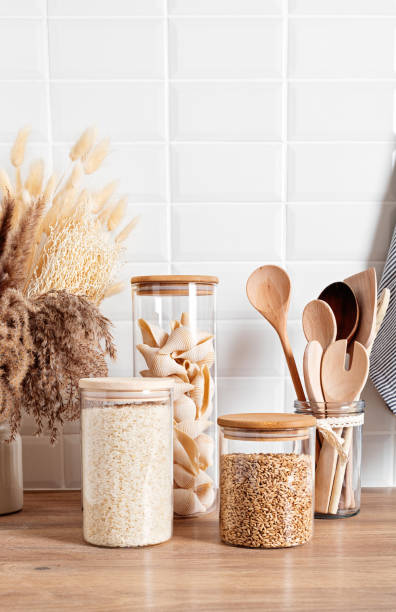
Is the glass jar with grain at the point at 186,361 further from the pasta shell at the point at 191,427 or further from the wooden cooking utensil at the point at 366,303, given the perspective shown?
the wooden cooking utensil at the point at 366,303

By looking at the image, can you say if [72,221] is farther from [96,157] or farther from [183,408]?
[183,408]

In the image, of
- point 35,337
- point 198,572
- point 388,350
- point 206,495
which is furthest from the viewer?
point 388,350

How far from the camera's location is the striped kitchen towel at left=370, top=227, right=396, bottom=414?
36.3 inches

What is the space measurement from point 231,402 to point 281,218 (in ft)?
1.02

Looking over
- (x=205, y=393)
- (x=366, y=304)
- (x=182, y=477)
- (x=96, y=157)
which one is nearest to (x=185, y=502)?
(x=182, y=477)

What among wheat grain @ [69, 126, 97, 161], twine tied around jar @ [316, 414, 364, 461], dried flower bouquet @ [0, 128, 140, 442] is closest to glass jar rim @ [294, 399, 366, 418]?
twine tied around jar @ [316, 414, 364, 461]

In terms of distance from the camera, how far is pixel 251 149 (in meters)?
0.96

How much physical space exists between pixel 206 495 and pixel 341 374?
0.81 ft

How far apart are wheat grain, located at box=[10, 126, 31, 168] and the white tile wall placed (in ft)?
0.07

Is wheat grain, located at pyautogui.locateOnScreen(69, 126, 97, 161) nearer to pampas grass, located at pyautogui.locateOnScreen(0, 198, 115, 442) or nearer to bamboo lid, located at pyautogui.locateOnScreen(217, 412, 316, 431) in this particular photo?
A: pampas grass, located at pyautogui.locateOnScreen(0, 198, 115, 442)

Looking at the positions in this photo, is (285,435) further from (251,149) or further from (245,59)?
(245,59)

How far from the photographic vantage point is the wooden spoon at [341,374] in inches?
30.9

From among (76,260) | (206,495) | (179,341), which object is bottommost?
(206,495)

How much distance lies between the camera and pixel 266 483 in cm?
66
